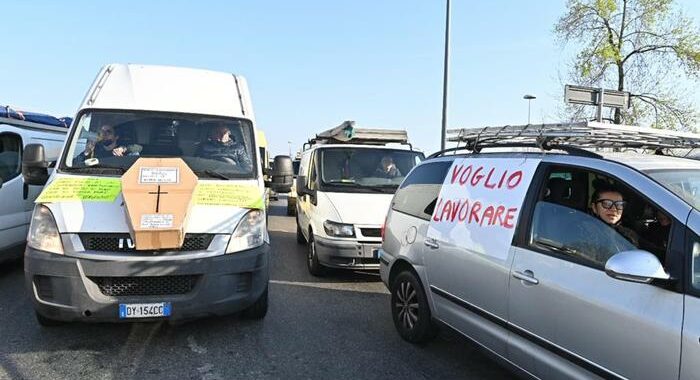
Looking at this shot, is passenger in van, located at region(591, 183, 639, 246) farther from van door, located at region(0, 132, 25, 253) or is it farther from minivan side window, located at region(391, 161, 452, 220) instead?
van door, located at region(0, 132, 25, 253)

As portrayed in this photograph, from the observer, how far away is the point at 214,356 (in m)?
4.38

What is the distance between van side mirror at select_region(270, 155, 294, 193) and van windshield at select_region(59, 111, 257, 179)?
1.60 ft

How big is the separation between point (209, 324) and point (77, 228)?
155 centimetres

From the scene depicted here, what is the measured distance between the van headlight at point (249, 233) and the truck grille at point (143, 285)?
43cm

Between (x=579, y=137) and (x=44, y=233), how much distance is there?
4244 mm

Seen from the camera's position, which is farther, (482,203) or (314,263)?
(314,263)

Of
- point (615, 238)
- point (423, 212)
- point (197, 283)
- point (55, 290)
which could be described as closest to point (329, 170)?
point (423, 212)

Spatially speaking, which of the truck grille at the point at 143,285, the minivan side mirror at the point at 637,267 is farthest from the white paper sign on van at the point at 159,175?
the minivan side mirror at the point at 637,267

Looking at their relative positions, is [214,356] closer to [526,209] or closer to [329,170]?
[526,209]

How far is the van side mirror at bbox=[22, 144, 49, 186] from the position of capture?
5.21m

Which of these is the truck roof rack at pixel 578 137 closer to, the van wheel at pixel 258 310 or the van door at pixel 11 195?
the van wheel at pixel 258 310

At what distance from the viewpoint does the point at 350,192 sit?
754 cm

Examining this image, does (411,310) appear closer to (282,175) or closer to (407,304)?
(407,304)

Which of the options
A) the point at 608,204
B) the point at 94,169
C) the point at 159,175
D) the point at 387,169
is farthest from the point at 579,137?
the point at 387,169
